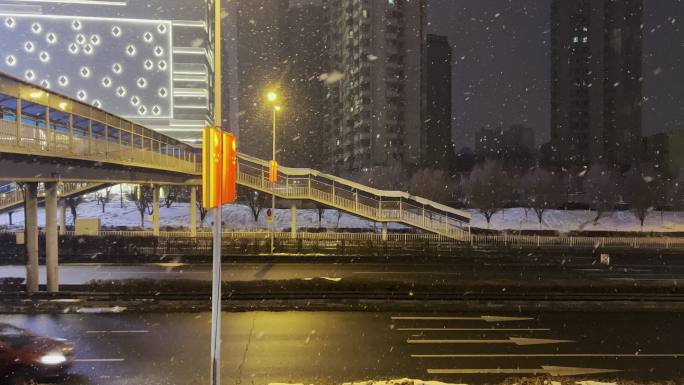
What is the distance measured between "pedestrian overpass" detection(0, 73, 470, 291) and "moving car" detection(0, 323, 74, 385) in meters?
6.37

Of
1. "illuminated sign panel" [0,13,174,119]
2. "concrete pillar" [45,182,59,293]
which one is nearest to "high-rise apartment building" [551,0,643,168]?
"illuminated sign panel" [0,13,174,119]

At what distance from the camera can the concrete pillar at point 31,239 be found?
57.2 feet

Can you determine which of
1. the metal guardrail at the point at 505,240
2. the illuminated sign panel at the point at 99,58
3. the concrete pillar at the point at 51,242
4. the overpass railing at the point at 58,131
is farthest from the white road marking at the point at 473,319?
the illuminated sign panel at the point at 99,58

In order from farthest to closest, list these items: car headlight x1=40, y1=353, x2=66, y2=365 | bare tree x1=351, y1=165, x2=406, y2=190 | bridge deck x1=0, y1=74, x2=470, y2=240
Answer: bare tree x1=351, y1=165, x2=406, y2=190
bridge deck x1=0, y1=74, x2=470, y2=240
car headlight x1=40, y1=353, x2=66, y2=365

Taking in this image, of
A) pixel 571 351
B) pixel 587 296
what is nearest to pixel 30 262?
pixel 571 351

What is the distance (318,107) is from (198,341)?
175711 millimetres

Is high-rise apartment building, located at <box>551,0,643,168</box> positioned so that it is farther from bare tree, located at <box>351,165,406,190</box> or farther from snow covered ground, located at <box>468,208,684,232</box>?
bare tree, located at <box>351,165,406,190</box>

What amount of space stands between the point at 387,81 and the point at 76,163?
7481 centimetres

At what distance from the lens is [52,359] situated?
9.61m

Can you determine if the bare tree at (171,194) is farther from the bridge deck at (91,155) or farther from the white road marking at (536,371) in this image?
the white road marking at (536,371)

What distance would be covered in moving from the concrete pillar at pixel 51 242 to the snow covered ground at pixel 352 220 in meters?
28.8

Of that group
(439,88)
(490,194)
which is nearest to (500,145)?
(439,88)

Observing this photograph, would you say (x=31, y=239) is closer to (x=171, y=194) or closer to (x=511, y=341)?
(x=511, y=341)

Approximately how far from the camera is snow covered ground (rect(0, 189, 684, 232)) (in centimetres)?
4878
